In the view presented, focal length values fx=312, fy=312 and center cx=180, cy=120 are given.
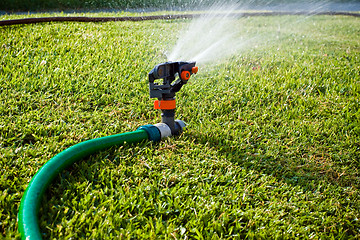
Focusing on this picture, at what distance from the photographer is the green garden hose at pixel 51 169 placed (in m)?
1.44

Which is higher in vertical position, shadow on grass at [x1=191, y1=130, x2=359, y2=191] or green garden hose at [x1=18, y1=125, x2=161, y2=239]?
green garden hose at [x1=18, y1=125, x2=161, y2=239]

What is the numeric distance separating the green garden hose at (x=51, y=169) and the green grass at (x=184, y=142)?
0.23ft

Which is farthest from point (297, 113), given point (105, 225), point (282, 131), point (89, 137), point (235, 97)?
point (105, 225)

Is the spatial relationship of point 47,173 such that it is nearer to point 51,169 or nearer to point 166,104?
point 51,169

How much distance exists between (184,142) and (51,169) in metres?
1.03

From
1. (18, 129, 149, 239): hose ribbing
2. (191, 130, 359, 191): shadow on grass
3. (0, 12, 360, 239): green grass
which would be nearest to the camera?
(18, 129, 149, 239): hose ribbing

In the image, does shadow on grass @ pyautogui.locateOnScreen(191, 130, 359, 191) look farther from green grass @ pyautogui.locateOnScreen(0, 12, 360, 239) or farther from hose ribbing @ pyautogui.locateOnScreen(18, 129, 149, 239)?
hose ribbing @ pyautogui.locateOnScreen(18, 129, 149, 239)

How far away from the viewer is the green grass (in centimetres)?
173

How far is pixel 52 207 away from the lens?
1654mm

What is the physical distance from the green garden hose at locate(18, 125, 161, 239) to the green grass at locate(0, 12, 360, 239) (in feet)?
0.23

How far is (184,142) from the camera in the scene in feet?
8.02

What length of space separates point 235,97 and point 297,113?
2.04ft

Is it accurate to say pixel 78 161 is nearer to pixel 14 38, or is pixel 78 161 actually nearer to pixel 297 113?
pixel 297 113

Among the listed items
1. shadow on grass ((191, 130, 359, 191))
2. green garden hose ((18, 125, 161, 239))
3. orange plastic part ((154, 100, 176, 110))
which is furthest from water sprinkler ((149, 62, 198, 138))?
shadow on grass ((191, 130, 359, 191))
